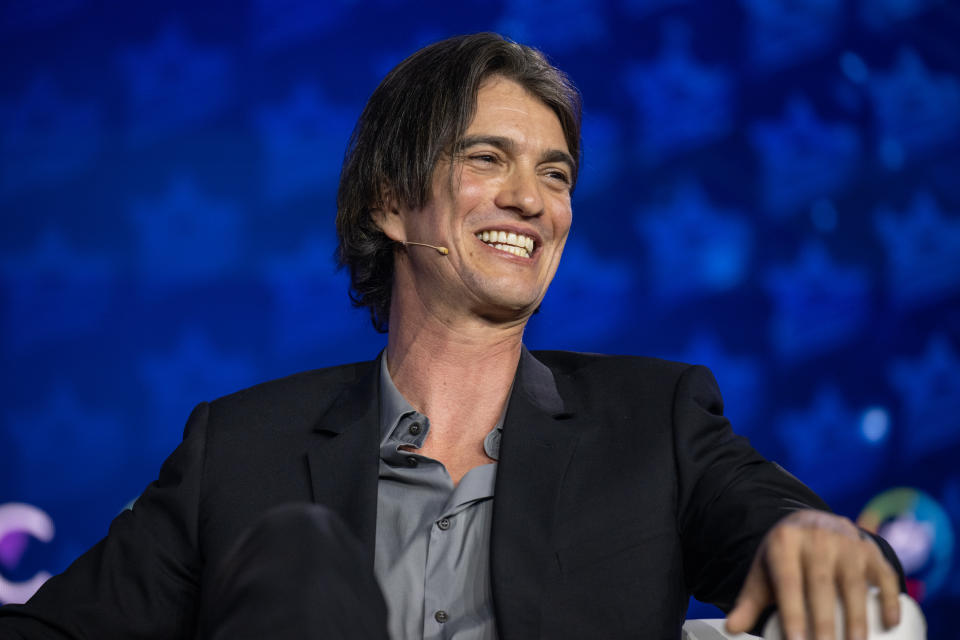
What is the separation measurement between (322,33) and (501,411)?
172 centimetres

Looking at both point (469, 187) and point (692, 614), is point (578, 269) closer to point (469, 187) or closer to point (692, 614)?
point (692, 614)

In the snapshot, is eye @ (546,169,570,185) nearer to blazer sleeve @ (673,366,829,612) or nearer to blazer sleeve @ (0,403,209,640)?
blazer sleeve @ (673,366,829,612)

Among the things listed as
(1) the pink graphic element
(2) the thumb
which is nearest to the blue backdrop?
(1) the pink graphic element

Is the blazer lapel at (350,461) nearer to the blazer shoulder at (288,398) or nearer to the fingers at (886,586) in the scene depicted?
the blazer shoulder at (288,398)

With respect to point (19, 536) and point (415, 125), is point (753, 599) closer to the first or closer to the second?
point (415, 125)

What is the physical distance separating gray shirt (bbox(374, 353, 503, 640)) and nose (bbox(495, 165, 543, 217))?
0.36 m

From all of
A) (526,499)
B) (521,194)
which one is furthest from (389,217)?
(526,499)

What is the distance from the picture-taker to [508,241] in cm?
151

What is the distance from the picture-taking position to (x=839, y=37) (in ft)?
10.0

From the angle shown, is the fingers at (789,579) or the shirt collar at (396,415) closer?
the fingers at (789,579)

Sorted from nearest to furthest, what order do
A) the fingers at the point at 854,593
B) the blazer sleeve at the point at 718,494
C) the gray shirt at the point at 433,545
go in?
the fingers at the point at 854,593 → the blazer sleeve at the point at 718,494 → the gray shirt at the point at 433,545

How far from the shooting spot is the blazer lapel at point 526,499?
1194 millimetres

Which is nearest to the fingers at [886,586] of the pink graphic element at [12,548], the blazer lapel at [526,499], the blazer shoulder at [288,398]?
the blazer lapel at [526,499]

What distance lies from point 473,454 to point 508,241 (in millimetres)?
346
